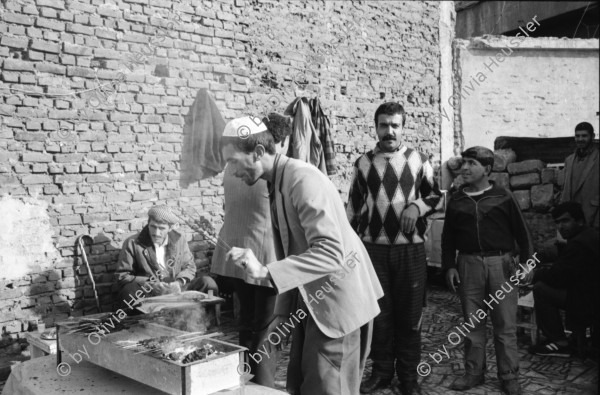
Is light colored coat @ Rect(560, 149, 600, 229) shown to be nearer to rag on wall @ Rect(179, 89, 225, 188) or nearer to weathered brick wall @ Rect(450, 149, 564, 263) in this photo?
weathered brick wall @ Rect(450, 149, 564, 263)

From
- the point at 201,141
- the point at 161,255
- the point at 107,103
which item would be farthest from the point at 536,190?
the point at 107,103

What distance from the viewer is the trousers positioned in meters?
4.34

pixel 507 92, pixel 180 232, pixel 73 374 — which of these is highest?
pixel 507 92

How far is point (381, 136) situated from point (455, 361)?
236 centimetres

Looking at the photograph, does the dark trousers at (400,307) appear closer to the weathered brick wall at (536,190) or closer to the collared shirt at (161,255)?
the collared shirt at (161,255)

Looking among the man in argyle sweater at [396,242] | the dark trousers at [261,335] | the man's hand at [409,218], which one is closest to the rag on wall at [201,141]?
the man in argyle sweater at [396,242]

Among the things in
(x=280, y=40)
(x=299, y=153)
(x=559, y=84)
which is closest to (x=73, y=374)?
(x=299, y=153)

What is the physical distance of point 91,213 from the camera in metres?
5.61

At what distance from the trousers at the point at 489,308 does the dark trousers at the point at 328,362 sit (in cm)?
202

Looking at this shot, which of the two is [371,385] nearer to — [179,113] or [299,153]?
[299,153]

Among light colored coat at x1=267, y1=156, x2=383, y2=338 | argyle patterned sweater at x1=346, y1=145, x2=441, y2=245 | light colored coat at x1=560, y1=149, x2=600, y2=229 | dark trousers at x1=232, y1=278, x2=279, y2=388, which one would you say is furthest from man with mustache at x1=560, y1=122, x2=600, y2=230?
light colored coat at x1=267, y1=156, x2=383, y2=338

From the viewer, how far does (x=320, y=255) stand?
2426 millimetres

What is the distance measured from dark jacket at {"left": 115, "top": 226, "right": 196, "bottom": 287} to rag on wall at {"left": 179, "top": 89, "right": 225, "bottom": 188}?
0.98 meters

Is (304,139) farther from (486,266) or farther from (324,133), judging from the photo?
(486,266)
